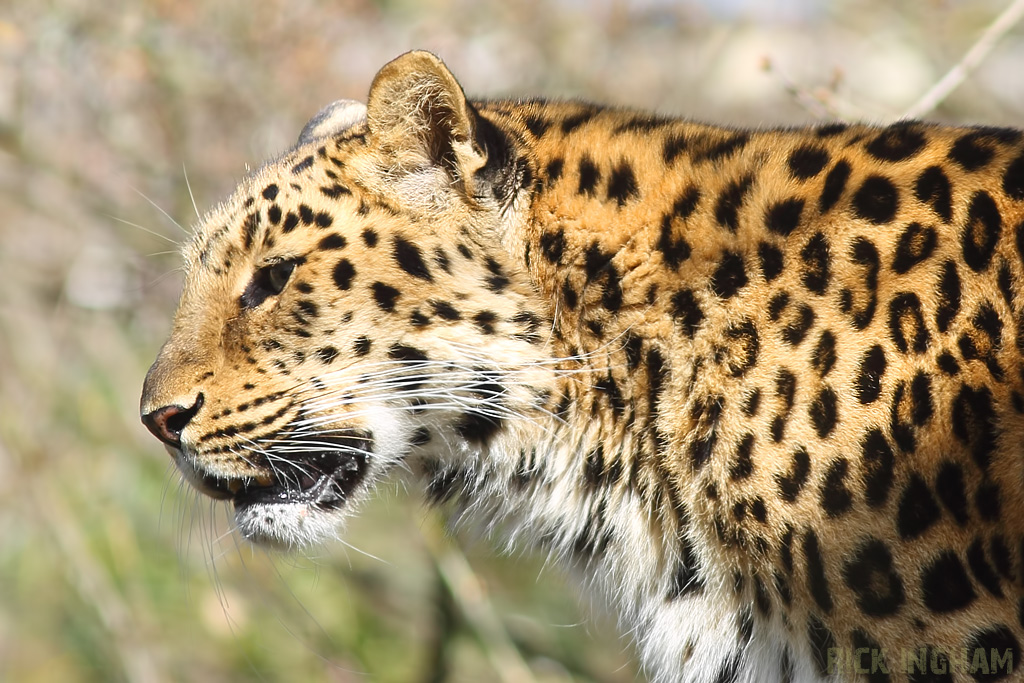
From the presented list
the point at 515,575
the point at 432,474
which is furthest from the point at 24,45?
the point at 515,575

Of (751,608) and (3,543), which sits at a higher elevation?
(751,608)

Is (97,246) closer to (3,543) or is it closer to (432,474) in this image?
(3,543)

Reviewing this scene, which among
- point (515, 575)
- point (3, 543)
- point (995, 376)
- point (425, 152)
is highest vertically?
point (425, 152)

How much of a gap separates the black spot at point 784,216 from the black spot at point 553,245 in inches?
29.9

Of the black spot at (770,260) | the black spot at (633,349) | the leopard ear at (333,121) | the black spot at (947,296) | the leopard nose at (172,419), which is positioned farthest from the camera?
the leopard ear at (333,121)

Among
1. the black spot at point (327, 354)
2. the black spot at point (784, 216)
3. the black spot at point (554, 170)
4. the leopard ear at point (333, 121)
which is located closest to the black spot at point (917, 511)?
the black spot at point (784, 216)

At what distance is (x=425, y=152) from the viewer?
14.4ft

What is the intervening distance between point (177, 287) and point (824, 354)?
6.79 metres

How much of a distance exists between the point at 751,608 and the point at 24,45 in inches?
272

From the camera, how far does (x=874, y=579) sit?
345 centimetres

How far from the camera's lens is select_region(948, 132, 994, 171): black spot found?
376cm

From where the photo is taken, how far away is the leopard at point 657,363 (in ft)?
11.3

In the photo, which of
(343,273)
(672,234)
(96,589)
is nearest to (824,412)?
(672,234)

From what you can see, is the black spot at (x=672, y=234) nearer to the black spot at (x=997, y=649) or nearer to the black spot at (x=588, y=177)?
the black spot at (x=588, y=177)
